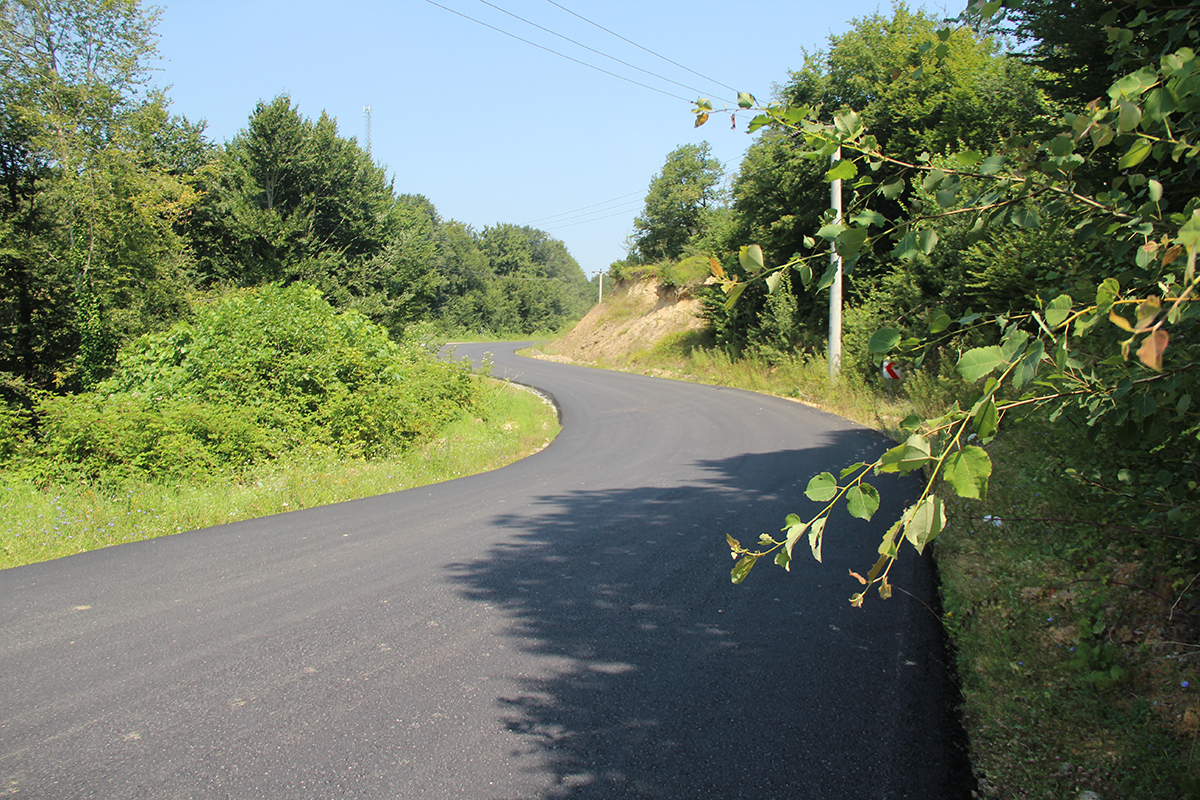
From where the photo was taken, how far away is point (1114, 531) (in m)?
5.11

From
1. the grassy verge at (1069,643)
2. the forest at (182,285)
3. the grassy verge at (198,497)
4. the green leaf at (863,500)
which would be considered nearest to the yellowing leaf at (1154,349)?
the green leaf at (863,500)

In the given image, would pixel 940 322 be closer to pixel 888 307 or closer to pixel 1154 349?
pixel 1154 349

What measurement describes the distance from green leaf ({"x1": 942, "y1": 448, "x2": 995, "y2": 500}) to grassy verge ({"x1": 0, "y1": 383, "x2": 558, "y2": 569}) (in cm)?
841

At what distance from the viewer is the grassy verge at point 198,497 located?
24.8ft

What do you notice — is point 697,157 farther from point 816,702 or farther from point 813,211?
point 816,702

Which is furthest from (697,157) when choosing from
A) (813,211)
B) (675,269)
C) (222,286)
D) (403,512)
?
(403,512)

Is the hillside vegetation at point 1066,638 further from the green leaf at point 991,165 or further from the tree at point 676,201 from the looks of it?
the tree at point 676,201

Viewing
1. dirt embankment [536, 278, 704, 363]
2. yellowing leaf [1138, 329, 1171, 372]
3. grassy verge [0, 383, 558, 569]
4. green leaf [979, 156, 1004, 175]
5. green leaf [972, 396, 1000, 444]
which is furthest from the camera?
dirt embankment [536, 278, 704, 363]

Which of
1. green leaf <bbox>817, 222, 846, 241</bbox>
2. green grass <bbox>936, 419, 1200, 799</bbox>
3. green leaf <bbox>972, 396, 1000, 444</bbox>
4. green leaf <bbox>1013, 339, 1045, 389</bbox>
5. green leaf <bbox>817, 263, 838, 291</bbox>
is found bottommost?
green grass <bbox>936, 419, 1200, 799</bbox>

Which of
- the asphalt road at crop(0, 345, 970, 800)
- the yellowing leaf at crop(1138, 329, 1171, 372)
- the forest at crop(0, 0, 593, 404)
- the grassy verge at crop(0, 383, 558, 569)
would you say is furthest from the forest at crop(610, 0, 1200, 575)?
the forest at crop(0, 0, 593, 404)

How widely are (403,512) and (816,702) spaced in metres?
6.06

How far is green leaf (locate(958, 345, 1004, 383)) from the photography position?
1.63 m

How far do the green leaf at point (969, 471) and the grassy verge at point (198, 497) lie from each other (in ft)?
27.6

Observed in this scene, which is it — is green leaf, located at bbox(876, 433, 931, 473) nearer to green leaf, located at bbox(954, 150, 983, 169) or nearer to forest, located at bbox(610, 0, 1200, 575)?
forest, located at bbox(610, 0, 1200, 575)
